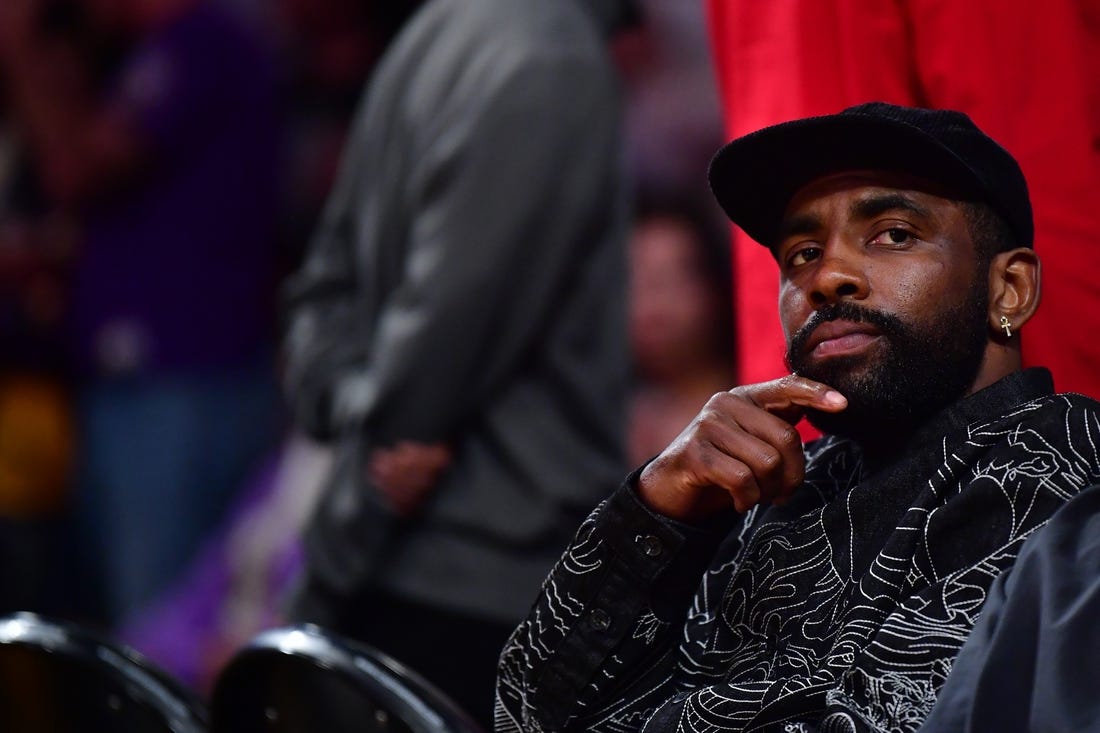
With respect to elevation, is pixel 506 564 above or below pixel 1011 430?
below

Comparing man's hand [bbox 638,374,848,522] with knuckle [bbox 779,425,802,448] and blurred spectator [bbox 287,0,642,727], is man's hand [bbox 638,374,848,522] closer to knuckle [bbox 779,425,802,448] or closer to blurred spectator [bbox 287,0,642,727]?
knuckle [bbox 779,425,802,448]

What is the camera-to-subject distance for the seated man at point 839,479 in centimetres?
138

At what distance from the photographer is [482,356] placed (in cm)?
254

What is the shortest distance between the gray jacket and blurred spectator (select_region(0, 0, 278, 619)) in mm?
1332

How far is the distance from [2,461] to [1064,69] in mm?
3409

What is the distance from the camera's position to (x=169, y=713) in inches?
66.0

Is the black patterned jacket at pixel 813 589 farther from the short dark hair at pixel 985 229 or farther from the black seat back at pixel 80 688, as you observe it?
the black seat back at pixel 80 688

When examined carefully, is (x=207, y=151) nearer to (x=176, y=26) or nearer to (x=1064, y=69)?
(x=176, y=26)

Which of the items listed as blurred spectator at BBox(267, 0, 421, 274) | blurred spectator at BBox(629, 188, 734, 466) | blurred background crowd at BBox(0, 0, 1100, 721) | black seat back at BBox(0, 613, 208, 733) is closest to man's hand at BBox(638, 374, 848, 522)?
black seat back at BBox(0, 613, 208, 733)

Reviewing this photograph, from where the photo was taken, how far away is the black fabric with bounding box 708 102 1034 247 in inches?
59.0

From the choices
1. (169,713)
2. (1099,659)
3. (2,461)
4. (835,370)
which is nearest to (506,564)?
(169,713)

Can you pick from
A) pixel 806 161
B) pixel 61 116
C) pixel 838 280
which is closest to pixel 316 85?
pixel 61 116

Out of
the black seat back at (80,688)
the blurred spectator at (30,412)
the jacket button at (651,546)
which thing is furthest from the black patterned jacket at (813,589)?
the blurred spectator at (30,412)

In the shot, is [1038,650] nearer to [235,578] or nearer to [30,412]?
[235,578]
